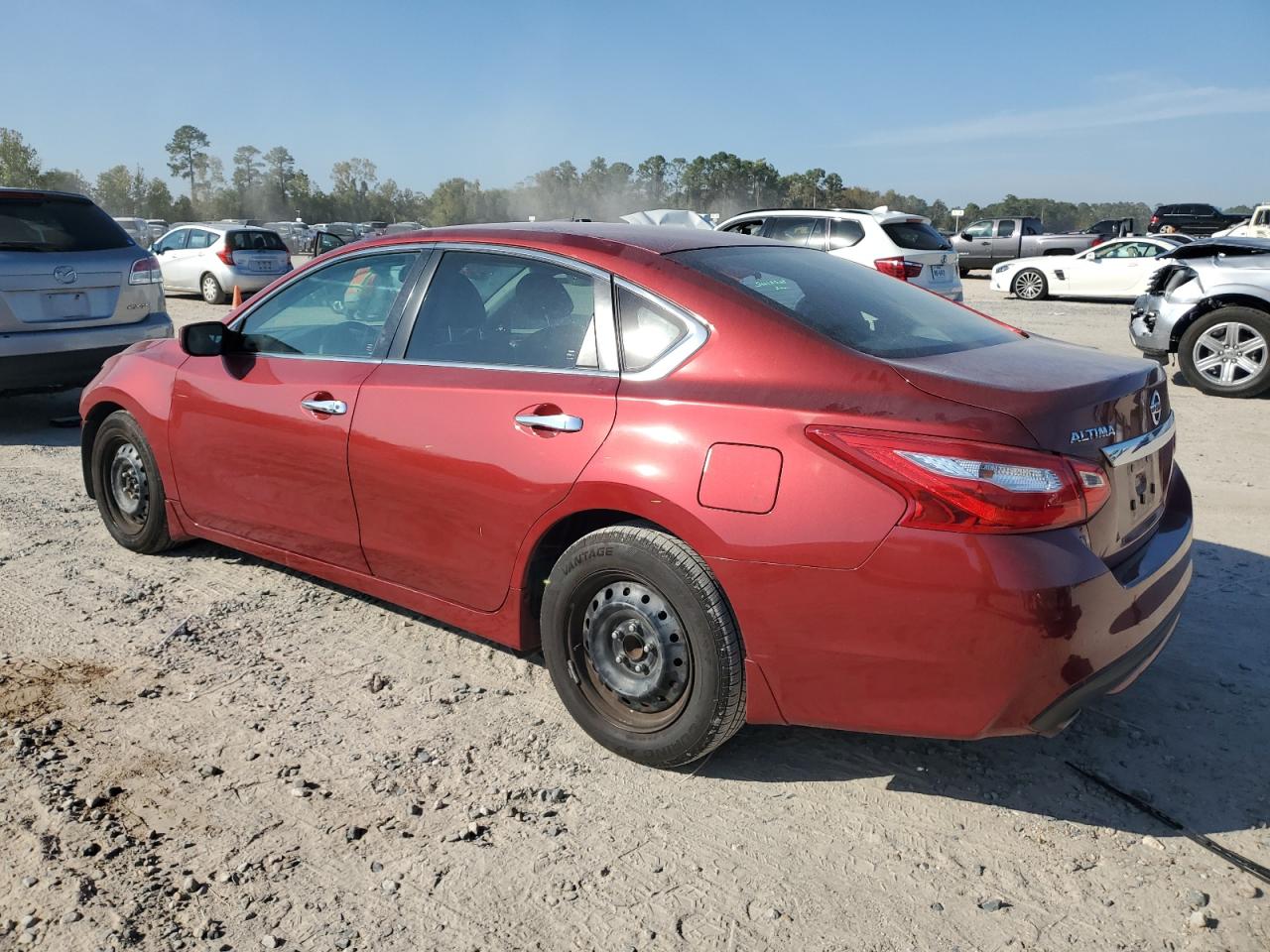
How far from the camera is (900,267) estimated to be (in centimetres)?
1277

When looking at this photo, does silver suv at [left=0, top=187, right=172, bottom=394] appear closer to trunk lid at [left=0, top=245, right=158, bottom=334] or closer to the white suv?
trunk lid at [left=0, top=245, right=158, bottom=334]

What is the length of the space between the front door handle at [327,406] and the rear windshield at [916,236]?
1125cm

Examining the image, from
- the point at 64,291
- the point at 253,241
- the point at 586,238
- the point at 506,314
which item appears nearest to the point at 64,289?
the point at 64,291

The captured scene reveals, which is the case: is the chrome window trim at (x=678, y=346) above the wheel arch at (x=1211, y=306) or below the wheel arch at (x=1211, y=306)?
above

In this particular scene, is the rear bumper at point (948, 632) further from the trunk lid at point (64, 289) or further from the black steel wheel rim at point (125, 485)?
the trunk lid at point (64, 289)

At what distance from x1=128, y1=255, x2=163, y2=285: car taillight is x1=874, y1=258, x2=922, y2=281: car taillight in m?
8.14

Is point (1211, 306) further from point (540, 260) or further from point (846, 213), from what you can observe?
point (540, 260)

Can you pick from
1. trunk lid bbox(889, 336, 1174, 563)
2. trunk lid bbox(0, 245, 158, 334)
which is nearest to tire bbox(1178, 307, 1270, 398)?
trunk lid bbox(889, 336, 1174, 563)

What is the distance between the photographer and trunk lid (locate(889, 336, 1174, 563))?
2594mm

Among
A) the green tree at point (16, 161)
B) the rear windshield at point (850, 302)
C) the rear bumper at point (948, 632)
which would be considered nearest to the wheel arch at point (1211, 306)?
the rear windshield at point (850, 302)

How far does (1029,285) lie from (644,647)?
20.6m

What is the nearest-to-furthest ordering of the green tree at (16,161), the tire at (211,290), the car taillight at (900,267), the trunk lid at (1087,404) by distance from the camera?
the trunk lid at (1087,404), the car taillight at (900,267), the tire at (211,290), the green tree at (16,161)

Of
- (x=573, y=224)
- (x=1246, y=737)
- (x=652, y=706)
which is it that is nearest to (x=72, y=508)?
(x=573, y=224)

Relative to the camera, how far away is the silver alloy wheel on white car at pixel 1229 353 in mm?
9414
